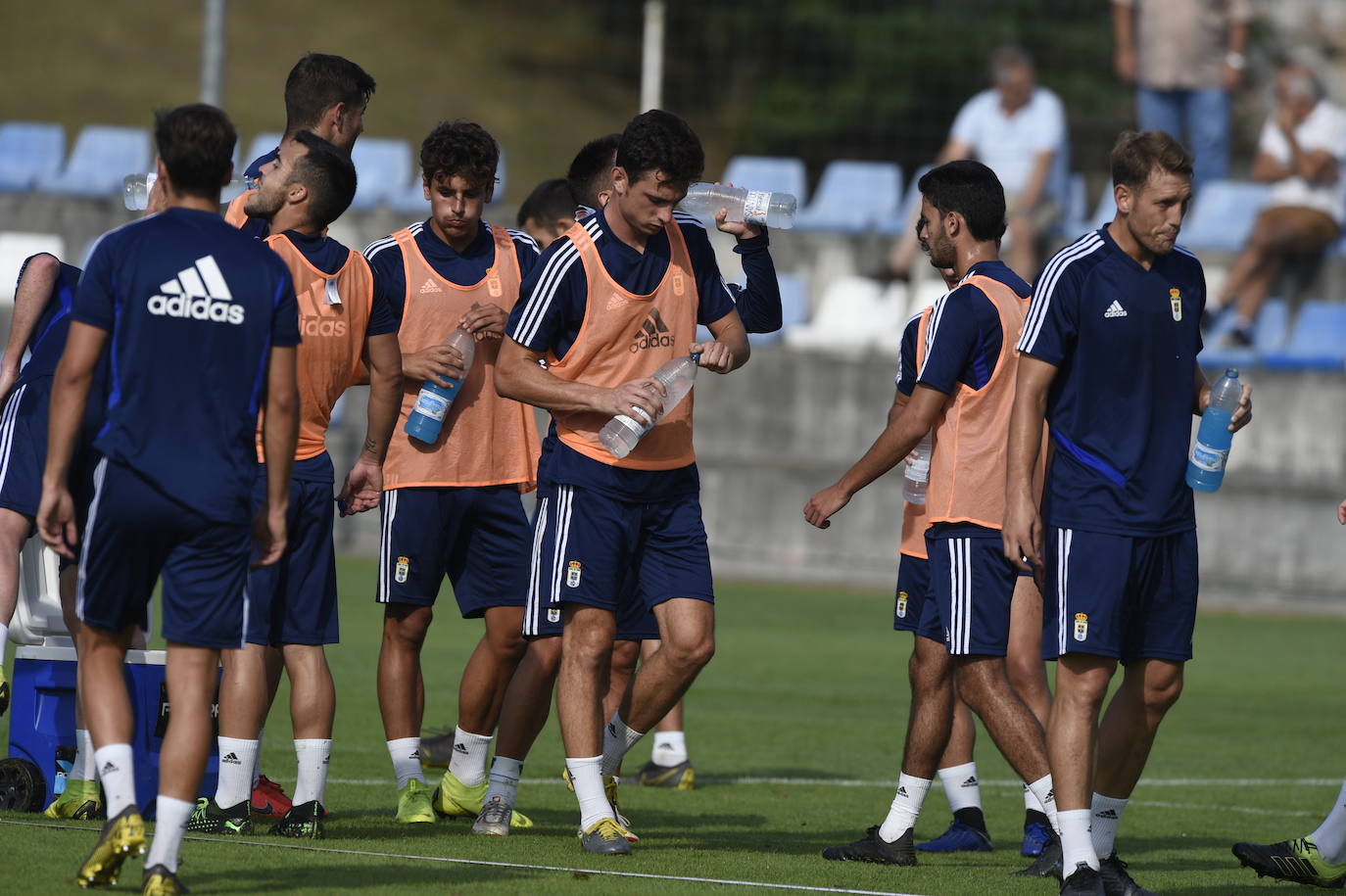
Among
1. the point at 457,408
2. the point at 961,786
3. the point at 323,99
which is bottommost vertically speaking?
the point at 961,786

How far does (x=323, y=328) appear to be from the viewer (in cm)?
688

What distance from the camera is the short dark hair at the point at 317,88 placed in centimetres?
729

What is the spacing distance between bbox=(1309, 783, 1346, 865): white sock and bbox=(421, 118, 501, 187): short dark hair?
3.80 meters

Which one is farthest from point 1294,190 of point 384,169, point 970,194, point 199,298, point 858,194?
point 199,298

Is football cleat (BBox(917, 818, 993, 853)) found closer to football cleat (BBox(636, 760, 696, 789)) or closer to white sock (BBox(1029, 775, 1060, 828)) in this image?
white sock (BBox(1029, 775, 1060, 828))

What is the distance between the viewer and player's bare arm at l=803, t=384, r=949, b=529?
6.79 metres

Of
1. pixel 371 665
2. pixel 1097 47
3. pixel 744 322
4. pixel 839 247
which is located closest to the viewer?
pixel 744 322

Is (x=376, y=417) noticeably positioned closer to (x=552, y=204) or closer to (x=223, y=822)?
(x=223, y=822)

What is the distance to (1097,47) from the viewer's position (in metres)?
31.5

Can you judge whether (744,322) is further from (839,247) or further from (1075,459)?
(839,247)

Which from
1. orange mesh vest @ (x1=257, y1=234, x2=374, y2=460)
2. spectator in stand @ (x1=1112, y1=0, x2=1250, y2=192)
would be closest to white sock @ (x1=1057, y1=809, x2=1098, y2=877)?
orange mesh vest @ (x1=257, y1=234, x2=374, y2=460)

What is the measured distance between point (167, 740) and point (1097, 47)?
93.3 feet

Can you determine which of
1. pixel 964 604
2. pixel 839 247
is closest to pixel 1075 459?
pixel 964 604

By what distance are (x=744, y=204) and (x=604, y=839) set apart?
2322 millimetres
